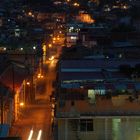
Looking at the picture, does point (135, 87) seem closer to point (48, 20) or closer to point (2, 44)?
point (2, 44)

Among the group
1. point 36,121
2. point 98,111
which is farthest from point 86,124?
point 36,121

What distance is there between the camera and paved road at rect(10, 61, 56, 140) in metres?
12.7

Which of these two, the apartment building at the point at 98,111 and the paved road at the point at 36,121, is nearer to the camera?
the apartment building at the point at 98,111

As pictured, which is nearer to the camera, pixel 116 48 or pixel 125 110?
pixel 125 110

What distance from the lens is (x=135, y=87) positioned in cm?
1066

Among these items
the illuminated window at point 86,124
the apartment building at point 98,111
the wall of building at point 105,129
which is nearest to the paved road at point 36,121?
the apartment building at point 98,111

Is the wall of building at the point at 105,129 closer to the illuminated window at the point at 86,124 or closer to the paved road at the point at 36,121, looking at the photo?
the illuminated window at the point at 86,124

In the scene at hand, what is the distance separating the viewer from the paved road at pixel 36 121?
500 inches

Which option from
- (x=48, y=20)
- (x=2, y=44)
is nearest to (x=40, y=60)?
(x=2, y=44)

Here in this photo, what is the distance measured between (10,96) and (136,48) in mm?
9701

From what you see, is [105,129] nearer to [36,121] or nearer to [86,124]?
[86,124]

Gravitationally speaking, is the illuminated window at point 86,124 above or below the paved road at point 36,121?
above

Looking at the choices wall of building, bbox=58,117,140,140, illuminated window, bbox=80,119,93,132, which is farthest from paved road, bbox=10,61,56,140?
illuminated window, bbox=80,119,93,132

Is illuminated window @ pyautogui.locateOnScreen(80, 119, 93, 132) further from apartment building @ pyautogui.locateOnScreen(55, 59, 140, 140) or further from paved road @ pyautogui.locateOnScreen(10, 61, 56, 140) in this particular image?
paved road @ pyautogui.locateOnScreen(10, 61, 56, 140)
